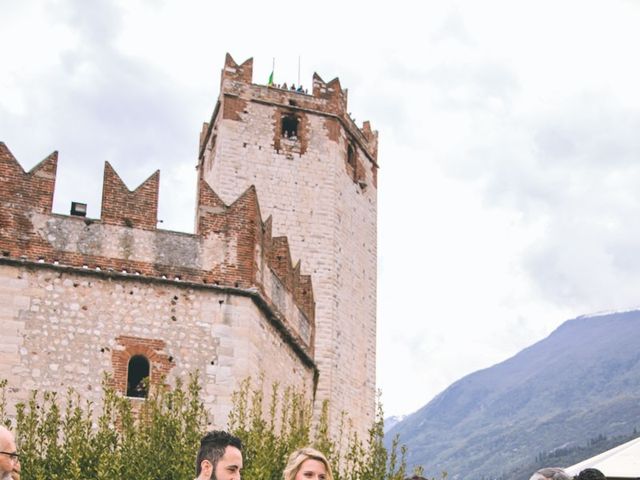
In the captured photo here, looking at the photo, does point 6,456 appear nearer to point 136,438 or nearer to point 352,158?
point 136,438

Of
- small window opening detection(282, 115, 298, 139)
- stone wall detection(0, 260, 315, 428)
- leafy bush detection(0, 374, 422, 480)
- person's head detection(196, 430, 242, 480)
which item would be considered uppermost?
small window opening detection(282, 115, 298, 139)

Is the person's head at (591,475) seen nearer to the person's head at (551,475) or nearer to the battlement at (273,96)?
the person's head at (551,475)

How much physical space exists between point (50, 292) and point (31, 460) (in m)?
3.61

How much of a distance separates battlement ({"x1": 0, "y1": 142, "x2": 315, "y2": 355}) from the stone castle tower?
13.1 metres

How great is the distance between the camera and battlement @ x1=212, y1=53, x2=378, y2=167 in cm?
3456

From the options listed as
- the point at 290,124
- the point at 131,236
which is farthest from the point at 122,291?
the point at 290,124

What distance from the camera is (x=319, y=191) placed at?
3406cm

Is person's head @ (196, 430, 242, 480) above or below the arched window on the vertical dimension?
below

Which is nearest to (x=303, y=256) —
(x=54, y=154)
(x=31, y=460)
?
(x=54, y=154)

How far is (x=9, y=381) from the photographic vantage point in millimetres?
17203

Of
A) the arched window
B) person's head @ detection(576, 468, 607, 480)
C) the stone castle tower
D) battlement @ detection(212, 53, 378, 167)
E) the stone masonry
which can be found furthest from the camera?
battlement @ detection(212, 53, 378, 167)

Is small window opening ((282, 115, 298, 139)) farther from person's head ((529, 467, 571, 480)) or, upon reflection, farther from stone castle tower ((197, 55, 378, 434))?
person's head ((529, 467, 571, 480))

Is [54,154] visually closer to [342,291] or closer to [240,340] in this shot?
[240,340]

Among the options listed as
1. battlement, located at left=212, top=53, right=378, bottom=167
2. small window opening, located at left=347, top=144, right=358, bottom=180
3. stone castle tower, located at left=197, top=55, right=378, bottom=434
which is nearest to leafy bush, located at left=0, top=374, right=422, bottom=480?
stone castle tower, located at left=197, top=55, right=378, bottom=434
